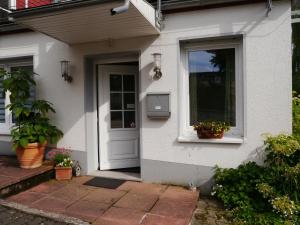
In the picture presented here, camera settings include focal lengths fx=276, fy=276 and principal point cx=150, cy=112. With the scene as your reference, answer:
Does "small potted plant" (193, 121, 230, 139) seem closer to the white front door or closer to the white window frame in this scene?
the white window frame

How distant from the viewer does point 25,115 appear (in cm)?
545

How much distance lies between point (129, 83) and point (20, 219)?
3.38 m

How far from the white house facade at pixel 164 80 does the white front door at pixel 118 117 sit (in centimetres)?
2

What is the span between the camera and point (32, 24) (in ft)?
14.6

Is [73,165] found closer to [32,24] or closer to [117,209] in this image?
[117,209]

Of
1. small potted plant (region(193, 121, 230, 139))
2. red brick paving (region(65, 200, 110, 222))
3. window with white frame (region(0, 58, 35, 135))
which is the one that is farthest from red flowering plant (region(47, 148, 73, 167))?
small potted plant (region(193, 121, 230, 139))

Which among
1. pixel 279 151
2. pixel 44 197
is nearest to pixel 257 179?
pixel 279 151

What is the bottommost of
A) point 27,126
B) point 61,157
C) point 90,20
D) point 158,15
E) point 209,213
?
point 209,213

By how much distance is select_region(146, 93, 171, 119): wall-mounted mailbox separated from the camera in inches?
193

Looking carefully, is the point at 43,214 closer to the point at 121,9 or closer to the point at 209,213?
the point at 209,213

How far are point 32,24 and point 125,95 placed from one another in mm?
2311

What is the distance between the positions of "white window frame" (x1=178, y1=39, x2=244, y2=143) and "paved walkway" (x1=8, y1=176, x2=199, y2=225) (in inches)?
42.0

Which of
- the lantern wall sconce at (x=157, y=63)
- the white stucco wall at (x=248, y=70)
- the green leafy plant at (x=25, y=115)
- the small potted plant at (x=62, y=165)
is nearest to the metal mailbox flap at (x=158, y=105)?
the white stucco wall at (x=248, y=70)

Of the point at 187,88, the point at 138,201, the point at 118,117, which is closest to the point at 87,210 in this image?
the point at 138,201
